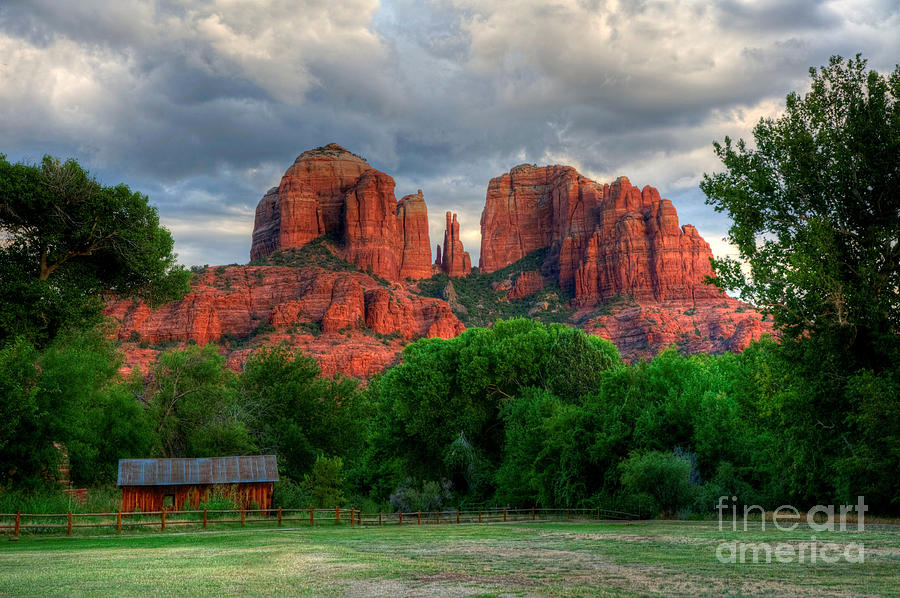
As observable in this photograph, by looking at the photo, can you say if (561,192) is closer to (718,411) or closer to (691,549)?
(718,411)

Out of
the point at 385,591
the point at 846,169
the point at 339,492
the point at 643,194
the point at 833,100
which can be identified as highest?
Answer: the point at 643,194

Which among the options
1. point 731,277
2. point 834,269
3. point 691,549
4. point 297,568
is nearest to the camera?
point 297,568

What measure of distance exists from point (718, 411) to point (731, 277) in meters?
16.0

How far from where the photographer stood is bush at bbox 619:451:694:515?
110ft

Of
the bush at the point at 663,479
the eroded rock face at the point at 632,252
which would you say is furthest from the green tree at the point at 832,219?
the eroded rock face at the point at 632,252

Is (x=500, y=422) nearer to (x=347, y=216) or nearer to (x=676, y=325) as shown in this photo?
(x=676, y=325)

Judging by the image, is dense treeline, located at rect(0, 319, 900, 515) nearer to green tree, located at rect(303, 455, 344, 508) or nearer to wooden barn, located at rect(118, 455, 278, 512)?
green tree, located at rect(303, 455, 344, 508)

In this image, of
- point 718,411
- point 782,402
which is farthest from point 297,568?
point 718,411

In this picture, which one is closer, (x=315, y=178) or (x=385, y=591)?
(x=385, y=591)

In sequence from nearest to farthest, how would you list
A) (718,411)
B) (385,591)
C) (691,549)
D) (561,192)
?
(385,591) → (691,549) → (718,411) → (561,192)

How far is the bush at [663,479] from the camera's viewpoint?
33.4m

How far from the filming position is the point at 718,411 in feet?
119

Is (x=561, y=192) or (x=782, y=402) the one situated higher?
(x=561, y=192)

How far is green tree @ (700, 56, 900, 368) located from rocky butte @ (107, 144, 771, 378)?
318 feet
